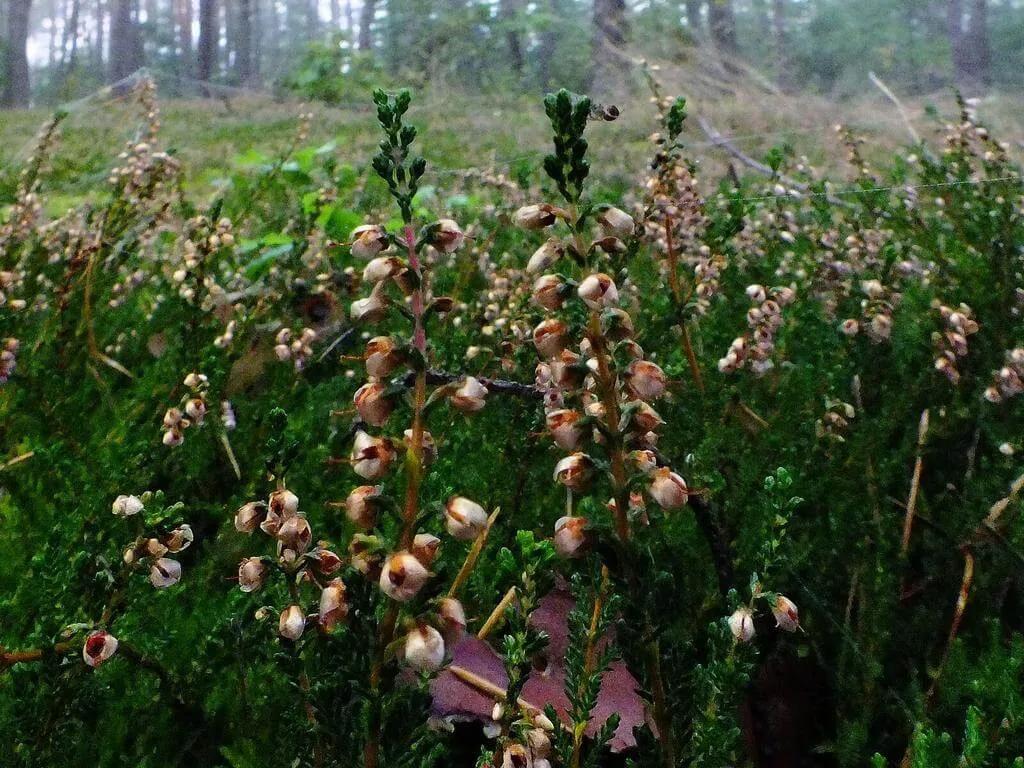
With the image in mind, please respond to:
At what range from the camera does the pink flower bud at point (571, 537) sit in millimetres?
796

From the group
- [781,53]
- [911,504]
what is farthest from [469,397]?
[781,53]

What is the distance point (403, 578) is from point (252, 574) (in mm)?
269

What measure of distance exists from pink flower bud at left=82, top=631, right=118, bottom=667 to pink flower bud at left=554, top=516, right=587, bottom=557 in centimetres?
58

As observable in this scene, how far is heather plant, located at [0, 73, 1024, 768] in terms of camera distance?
83 cm

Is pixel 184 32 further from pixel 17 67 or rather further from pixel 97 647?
pixel 97 647

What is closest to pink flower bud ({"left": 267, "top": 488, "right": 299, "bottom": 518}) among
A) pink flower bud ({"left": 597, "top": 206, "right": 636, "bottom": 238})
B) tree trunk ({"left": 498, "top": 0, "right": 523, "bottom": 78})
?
pink flower bud ({"left": 597, "top": 206, "right": 636, "bottom": 238})

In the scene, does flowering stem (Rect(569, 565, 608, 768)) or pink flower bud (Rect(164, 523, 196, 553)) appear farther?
pink flower bud (Rect(164, 523, 196, 553))

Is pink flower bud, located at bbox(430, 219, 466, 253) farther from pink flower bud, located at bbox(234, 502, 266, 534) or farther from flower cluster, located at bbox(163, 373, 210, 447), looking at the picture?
flower cluster, located at bbox(163, 373, 210, 447)

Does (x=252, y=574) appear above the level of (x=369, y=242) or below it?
below

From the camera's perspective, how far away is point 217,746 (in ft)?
4.16

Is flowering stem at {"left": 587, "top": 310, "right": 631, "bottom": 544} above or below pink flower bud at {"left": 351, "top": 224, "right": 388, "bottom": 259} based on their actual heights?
below

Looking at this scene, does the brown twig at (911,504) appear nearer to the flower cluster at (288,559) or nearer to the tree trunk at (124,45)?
the flower cluster at (288,559)

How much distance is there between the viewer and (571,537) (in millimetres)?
800

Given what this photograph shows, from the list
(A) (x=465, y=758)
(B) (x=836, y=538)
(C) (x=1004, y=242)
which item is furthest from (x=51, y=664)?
(C) (x=1004, y=242)
